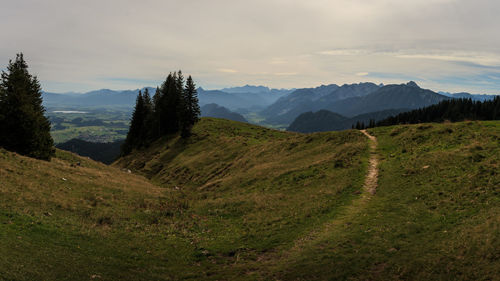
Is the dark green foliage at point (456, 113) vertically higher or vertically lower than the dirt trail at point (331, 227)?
higher

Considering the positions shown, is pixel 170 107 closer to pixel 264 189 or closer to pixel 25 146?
pixel 25 146

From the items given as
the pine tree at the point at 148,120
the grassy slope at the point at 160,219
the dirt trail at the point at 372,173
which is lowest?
the grassy slope at the point at 160,219

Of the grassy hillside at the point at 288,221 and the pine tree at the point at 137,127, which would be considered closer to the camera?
the grassy hillside at the point at 288,221

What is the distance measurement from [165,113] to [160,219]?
6930 cm

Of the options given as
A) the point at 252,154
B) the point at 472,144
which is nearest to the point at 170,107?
the point at 252,154

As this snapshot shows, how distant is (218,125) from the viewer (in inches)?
3553

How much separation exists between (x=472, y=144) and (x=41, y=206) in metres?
41.1

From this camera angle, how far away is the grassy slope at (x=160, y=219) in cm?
1477

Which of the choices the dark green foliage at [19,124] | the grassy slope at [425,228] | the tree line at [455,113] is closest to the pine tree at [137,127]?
the dark green foliage at [19,124]

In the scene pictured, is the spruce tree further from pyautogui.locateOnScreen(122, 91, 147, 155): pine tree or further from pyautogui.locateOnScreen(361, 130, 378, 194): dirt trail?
pyautogui.locateOnScreen(361, 130, 378, 194): dirt trail

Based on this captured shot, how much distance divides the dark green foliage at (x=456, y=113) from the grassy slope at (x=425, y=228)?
98716mm

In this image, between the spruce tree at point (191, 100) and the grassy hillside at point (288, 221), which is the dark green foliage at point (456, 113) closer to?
the spruce tree at point (191, 100)

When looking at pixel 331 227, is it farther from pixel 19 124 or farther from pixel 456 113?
pixel 456 113

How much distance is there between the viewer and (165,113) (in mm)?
87688
